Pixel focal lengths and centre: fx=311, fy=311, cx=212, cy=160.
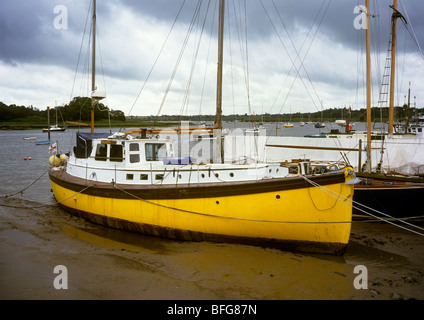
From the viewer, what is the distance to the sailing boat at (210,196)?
8.36 meters

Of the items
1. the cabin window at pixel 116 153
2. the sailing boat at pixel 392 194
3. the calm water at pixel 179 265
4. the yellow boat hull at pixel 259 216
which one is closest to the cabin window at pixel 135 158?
the cabin window at pixel 116 153

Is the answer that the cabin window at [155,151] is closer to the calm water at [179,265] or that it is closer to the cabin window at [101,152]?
the cabin window at [101,152]

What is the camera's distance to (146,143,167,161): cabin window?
11.1 metres

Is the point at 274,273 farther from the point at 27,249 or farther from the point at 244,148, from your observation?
the point at 244,148

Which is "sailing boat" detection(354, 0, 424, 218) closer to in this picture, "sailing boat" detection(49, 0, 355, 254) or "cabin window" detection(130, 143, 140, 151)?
"sailing boat" detection(49, 0, 355, 254)

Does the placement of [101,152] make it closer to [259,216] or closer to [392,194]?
[259,216]

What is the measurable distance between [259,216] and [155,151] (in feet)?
15.4

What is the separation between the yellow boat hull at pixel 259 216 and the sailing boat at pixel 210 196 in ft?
0.09

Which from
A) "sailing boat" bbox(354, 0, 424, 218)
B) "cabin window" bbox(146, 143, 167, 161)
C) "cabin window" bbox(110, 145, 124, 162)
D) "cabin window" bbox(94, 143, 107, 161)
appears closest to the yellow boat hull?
"cabin window" bbox(110, 145, 124, 162)

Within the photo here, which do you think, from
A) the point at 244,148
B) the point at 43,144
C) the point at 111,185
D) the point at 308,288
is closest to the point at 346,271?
the point at 308,288

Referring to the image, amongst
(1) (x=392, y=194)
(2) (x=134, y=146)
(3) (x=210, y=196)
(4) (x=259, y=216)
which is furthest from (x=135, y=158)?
(1) (x=392, y=194)

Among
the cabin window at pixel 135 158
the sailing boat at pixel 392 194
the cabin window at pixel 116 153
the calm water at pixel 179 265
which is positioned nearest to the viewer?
the calm water at pixel 179 265

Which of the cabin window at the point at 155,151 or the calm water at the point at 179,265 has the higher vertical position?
the cabin window at the point at 155,151

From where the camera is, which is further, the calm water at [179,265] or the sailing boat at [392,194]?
the sailing boat at [392,194]
